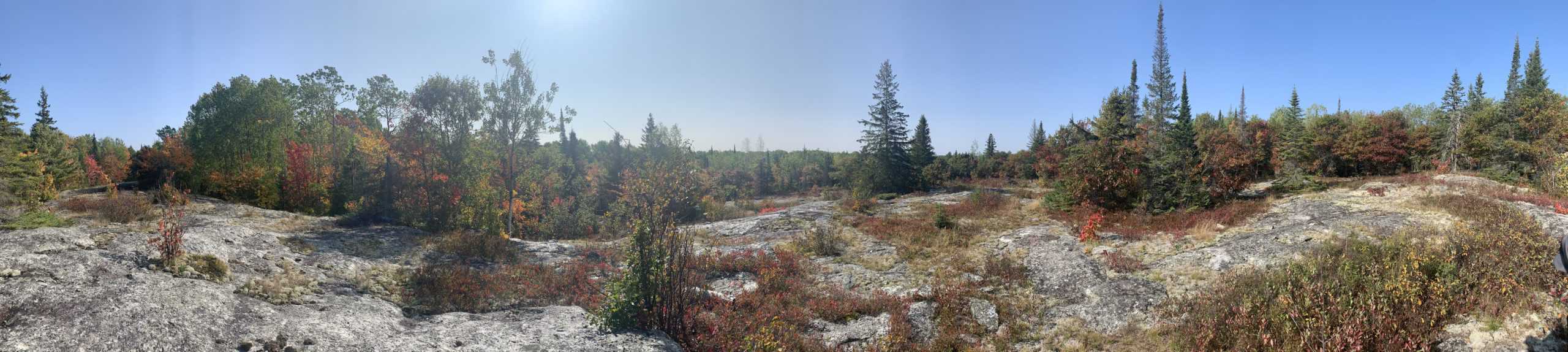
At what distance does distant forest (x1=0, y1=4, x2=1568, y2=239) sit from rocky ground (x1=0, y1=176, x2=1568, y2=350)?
2.49 metres

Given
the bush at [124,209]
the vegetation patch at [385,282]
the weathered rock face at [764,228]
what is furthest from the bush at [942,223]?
the bush at [124,209]

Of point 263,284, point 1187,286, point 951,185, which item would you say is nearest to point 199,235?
point 263,284

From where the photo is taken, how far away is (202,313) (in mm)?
6359

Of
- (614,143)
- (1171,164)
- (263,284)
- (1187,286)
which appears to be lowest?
(1187,286)

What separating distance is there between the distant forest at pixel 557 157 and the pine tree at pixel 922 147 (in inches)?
101

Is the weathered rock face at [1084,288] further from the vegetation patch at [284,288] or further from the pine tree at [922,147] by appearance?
the pine tree at [922,147]

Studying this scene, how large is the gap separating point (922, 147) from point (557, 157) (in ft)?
115

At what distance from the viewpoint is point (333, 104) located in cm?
3528

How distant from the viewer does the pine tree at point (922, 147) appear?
166ft

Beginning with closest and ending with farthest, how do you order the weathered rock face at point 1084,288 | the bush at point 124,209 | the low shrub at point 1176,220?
the weathered rock face at point 1084,288 → the bush at point 124,209 → the low shrub at point 1176,220

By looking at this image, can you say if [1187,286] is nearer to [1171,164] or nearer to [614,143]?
[1171,164]

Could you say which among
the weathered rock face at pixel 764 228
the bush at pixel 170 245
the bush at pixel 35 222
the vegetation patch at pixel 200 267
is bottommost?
the weathered rock face at pixel 764 228

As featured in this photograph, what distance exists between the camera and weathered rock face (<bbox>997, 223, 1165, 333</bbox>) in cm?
963

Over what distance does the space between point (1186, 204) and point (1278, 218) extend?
11.0 feet
